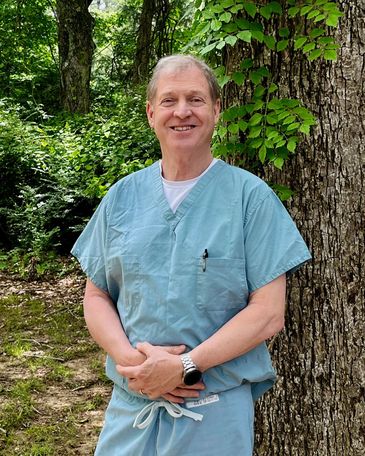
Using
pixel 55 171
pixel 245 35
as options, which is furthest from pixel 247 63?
pixel 55 171

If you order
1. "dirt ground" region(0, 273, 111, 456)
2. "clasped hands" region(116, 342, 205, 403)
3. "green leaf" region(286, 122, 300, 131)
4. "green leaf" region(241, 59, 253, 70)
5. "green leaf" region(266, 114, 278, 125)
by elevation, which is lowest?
"dirt ground" region(0, 273, 111, 456)

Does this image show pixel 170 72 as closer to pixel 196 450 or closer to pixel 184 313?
pixel 184 313

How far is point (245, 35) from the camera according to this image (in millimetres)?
2254

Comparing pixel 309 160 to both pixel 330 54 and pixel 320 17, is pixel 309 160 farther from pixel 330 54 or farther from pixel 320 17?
pixel 320 17

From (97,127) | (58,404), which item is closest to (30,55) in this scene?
(97,127)

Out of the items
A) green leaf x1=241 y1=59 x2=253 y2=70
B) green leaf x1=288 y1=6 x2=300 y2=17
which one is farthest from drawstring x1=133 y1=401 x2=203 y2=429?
green leaf x1=288 y1=6 x2=300 y2=17

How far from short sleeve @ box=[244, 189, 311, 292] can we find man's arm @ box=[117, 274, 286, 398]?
32 millimetres

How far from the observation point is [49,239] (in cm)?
710

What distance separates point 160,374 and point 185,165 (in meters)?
0.60

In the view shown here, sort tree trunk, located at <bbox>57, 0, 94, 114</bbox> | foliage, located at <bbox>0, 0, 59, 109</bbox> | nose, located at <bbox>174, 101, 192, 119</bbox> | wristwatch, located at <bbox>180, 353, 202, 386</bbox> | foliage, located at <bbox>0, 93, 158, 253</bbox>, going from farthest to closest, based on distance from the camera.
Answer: foliage, located at <bbox>0, 0, 59, 109</bbox>, tree trunk, located at <bbox>57, 0, 94, 114</bbox>, foliage, located at <bbox>0, 93, 158, 253</bbox>, nose, located at <bbox>174, 101, 192, 119</bbox>, wristwatch, located at <bbox>180, 353, 202, 386</bbox>

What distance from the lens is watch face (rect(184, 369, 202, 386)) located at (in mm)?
1595

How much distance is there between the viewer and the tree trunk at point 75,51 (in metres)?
10.1

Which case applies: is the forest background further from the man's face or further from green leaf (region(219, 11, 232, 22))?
the man's face

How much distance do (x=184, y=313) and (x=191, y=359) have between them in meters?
0.12
